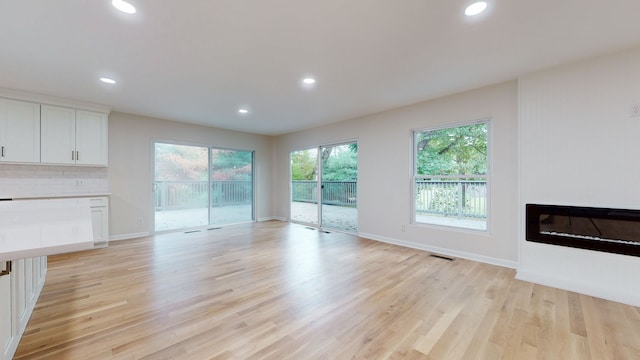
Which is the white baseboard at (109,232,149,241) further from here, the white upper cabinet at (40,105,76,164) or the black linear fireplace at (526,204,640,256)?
the black linear fireplace at (526,204,640,256)

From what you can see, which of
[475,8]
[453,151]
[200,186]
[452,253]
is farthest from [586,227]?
[200,186]

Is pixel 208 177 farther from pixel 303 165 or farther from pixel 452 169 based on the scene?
pixel 452 169

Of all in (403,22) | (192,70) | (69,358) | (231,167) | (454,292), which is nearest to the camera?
(69,358)

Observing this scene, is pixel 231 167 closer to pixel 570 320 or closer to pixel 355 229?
pixel 355 229

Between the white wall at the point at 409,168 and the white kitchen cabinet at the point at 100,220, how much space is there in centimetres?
413

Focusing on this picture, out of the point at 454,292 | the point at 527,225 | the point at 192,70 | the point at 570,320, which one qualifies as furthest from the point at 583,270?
the point at 192,70

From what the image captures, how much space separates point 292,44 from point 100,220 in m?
4.33

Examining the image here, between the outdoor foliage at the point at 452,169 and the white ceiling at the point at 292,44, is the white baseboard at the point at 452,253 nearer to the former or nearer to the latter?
the outdoor foliage at the point at 452,169

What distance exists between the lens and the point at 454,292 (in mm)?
2625

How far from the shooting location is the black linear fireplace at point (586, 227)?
8.21ft

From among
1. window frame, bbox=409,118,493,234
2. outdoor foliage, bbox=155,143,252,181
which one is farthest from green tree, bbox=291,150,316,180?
window frame, bbox=409,118,493,234

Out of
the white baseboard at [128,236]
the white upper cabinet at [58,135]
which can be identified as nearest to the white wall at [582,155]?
the white baseboard at [128,236]

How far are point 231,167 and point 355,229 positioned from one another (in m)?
3.49

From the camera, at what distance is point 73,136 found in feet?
13.8
